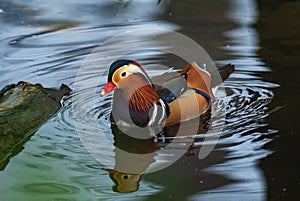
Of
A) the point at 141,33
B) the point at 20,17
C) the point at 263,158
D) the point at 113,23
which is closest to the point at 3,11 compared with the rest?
the point at 20,17

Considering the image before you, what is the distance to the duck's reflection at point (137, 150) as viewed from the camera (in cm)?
438

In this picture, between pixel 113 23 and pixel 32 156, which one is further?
pixel 113 23

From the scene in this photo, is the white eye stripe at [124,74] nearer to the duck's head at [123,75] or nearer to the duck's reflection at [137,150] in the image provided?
the duck's head at [123,75]

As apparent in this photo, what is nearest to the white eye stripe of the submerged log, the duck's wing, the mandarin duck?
the mandarin duck

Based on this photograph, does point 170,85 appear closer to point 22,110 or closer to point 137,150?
point 137,150

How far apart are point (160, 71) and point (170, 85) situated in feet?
2.36

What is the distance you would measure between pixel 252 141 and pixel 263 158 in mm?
253

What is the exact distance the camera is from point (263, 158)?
454cm

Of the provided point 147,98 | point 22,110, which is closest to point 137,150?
point 147,98

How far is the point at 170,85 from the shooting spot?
5316 mm

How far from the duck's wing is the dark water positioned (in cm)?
32

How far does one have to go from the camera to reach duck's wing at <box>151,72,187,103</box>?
5246 millimetres

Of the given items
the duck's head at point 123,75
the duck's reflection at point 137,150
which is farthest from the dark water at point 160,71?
the duck's head at point 123,75

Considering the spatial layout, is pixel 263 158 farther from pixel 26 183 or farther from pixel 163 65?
pixel 163 65
